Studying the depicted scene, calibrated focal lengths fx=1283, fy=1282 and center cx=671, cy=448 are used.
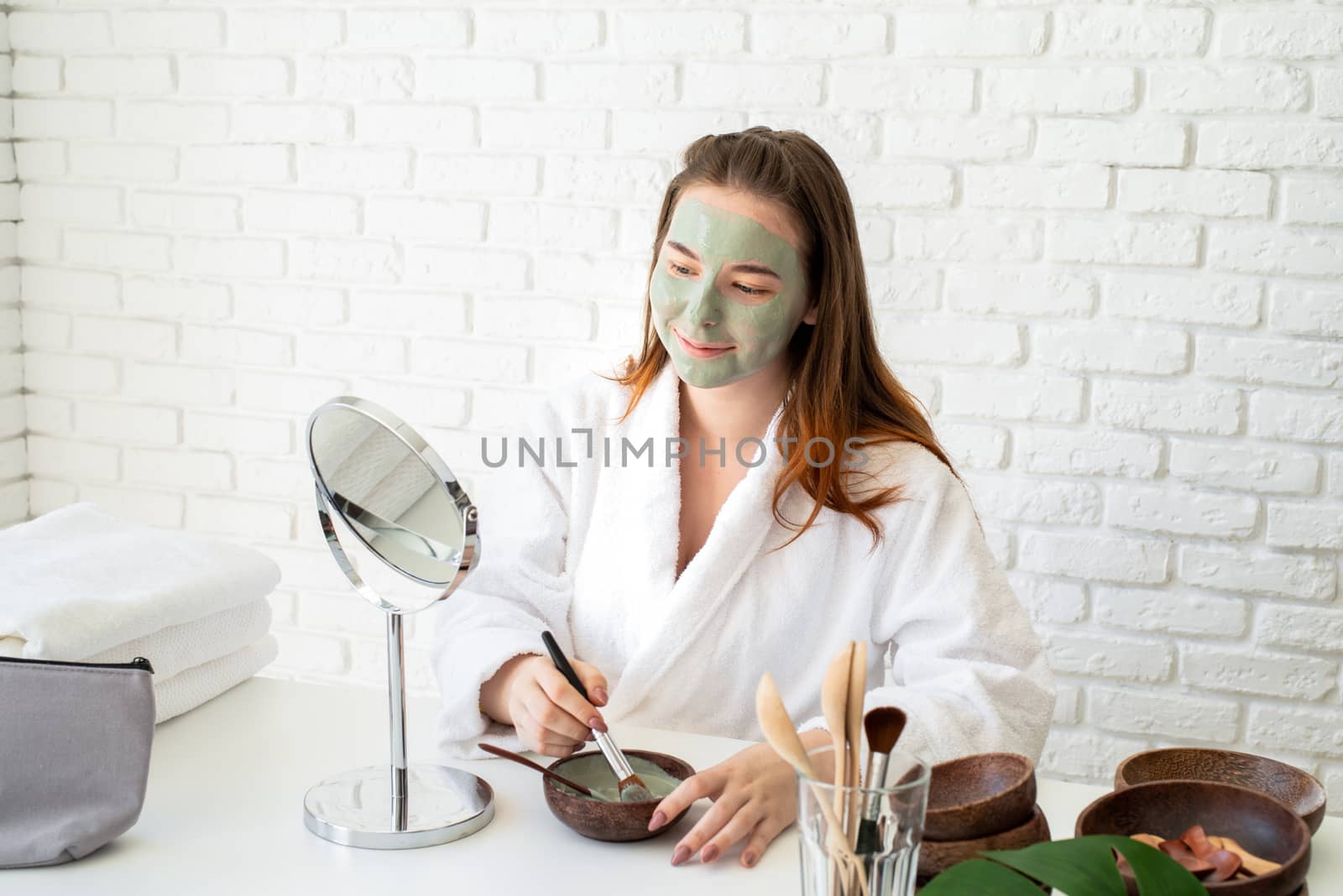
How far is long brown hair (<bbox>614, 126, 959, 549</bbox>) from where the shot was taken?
4.78 feet

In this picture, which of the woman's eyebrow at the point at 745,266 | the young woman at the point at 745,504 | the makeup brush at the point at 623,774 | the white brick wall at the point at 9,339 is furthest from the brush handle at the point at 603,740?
the white brick wall at the point at 9,339

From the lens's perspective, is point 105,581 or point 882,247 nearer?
point 105,581

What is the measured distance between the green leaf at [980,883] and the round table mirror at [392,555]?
452mm

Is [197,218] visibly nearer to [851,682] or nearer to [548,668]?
[548,668]

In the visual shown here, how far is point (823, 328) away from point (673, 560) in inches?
12.8

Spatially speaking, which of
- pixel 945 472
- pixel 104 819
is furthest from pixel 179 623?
pixel 945 472

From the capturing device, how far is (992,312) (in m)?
1.92

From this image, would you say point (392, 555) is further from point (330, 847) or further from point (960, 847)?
point (960, 847)

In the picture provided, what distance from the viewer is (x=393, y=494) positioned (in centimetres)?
99

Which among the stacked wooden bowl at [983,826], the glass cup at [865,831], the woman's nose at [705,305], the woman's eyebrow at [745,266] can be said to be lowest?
the stacked wooden bowl at [983,826]

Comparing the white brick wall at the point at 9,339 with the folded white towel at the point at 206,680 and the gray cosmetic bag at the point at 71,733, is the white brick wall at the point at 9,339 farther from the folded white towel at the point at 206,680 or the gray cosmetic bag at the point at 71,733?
the gray cosmetic bag at the point at 71,733

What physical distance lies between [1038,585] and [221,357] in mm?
1495

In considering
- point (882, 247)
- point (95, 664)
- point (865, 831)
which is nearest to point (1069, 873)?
point (865, 831)

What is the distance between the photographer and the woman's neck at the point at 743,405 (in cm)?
154
